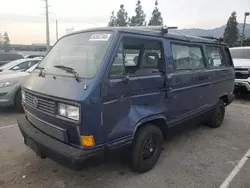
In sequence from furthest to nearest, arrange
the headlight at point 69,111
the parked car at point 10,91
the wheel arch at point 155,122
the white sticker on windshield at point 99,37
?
the parked car at point 10,91
the wheel arch at point 155,122
the white sticker on windshield at point 99,37
the headlight at point 69,111

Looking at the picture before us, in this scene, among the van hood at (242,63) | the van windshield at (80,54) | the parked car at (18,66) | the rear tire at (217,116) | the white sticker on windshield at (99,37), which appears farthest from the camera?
the van hood at (242,63)

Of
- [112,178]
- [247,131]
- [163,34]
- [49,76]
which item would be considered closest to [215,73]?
[247,131]

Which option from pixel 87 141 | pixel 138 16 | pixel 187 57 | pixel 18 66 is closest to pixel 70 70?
pixel 87 141

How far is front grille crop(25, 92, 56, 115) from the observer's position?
2.81m

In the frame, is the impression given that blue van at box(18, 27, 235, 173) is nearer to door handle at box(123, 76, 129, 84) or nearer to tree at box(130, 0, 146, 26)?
door handle at box(123, 76, 129, 84)

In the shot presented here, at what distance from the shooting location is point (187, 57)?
4.10 m

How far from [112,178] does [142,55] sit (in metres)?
1.77

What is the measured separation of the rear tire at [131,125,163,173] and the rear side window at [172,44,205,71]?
44.0 inches

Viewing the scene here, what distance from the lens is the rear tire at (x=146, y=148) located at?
3.19 m

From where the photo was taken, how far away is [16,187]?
3.00m

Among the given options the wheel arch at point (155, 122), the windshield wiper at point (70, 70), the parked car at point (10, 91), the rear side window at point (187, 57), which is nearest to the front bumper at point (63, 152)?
the wheel arch at point (155, 122)

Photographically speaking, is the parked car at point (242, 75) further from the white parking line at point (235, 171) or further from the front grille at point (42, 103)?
the front grille at point (42, 103)

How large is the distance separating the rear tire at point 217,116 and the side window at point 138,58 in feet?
8.11

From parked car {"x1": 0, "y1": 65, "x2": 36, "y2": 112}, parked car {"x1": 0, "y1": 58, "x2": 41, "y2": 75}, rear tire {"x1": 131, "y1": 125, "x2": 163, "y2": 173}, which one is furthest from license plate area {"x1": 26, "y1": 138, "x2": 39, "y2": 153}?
parked car {"x1": 0, "y1": 58, "x2": 41, "y2": 75}
